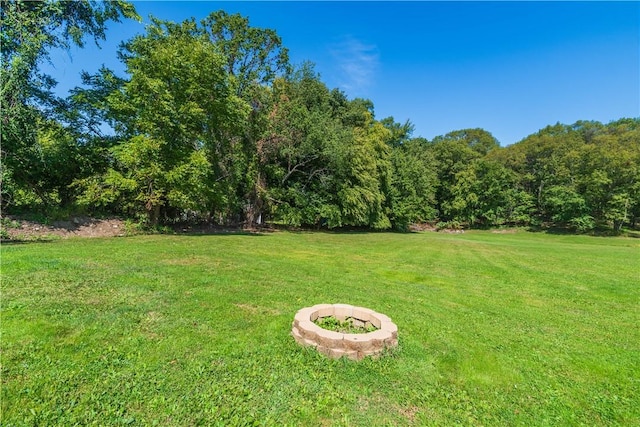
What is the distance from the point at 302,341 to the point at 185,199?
36.6ft

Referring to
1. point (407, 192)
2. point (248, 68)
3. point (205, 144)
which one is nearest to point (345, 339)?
point (205, 144)

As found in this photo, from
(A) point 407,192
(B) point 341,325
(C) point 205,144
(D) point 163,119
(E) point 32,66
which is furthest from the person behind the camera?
(A) point 407,192

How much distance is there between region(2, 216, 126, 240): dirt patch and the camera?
1036 centimetres

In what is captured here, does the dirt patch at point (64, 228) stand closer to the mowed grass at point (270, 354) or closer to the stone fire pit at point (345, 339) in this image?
the mowed grass at point (270, 354)

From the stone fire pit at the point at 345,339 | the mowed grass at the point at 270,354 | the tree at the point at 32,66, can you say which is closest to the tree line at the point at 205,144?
the tree at the point at 32,66

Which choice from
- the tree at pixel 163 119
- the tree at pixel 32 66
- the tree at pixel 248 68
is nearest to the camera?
the tree at pixel 32 66

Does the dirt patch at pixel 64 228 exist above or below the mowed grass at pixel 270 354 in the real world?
above

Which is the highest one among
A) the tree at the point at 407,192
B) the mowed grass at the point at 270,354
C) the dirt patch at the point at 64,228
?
the tree at the point at 407,192

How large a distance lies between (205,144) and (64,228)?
7.48 meters

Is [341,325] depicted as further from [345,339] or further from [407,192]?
[407,192]

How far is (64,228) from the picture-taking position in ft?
39.2

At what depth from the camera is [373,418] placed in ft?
9.53

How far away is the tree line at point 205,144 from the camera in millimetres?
10672

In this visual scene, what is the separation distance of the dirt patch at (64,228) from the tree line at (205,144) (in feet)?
2.55
